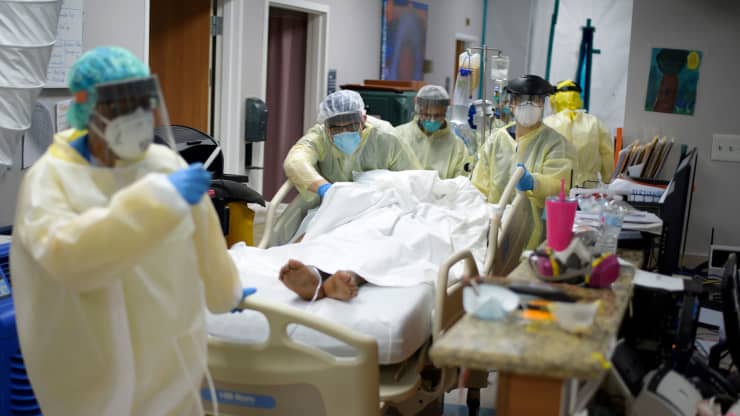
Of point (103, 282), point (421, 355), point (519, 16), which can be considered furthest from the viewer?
point (519, 16)

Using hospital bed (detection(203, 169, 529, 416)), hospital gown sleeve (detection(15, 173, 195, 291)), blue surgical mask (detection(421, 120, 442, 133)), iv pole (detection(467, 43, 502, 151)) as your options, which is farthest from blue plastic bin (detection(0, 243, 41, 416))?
iv pole (detection(467, 43, 502, 151))

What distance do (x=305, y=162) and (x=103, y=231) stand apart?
7.04 ft

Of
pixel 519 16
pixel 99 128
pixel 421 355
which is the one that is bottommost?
pixel 421 355

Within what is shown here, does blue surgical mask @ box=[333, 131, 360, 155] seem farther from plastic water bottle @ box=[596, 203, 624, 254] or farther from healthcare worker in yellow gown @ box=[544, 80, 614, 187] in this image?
healthcare worker in yellow gown @ box=[544, 80, 614, 187]

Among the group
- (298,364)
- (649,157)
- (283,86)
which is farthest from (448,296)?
(283,86)

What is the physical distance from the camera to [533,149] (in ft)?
13.3

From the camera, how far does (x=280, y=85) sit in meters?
7.13

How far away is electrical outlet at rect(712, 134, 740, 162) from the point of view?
5559 mm

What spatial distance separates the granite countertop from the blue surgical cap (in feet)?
3.02

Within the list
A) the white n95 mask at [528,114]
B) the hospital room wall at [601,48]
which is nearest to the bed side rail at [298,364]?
the white n95 mask at [528,114]

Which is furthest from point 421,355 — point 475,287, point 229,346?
point 475,287

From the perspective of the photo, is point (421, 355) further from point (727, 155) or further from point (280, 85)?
point (280, 85)

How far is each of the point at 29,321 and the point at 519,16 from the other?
28.4 feet

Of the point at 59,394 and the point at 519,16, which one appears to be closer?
the point at 59,394
